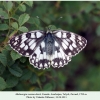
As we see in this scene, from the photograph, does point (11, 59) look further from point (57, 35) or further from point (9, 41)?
point (57, 35)

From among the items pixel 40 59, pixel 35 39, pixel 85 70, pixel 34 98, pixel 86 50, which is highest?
pixel 35 39

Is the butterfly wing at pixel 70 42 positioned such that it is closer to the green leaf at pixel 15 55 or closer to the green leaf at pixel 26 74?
the green leaf at pixel 26 74

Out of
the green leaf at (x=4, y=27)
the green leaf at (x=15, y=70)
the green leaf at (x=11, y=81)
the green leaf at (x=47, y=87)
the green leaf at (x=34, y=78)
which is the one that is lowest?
the green leaf at (x=47, y=87)

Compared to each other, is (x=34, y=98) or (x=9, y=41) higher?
(x=9, y=41)

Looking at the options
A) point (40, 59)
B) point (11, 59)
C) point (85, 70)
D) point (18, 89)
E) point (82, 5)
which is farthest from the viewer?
point (85, 70)

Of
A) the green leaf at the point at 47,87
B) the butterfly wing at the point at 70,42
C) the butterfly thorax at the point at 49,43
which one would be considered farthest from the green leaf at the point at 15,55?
the green leaf at the point at 47,87

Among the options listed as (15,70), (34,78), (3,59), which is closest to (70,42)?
(34,78)

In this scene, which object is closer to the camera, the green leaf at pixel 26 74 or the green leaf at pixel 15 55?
the green leaf at pixel 15 55

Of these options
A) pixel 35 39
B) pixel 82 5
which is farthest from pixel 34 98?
pixel 82 5
